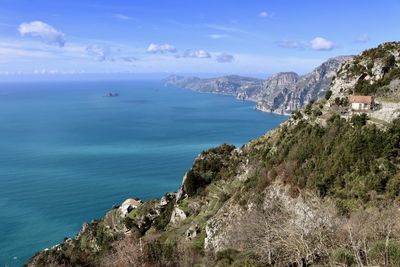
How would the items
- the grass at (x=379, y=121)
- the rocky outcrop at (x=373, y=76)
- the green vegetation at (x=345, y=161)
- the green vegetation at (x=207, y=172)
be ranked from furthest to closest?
the green vegetation at (x=207, y=172) → the rocky outcrop at (x=373, y=76) → the grass at (x=379, y=121) → the green vegetation at (x=345, y=161)

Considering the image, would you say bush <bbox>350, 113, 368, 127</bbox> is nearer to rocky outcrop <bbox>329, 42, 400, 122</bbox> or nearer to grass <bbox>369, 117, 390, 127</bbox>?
grass <bbox>369, 117, 390, 127</bbox>

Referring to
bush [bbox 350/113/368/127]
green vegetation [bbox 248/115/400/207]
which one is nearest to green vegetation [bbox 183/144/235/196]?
green vegetation [bbox 248/115/400/207]

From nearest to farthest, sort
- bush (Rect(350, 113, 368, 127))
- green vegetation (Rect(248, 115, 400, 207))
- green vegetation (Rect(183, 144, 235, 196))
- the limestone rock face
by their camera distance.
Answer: green vegetation (Rect(248, 115, 400, 207))
bush (Rect(350, 113, 368, 127))
the limestone rock face
green vegetation (Rect(183, 144, 235, 196))

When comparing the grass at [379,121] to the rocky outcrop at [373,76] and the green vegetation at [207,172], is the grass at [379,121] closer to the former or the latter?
the rocky outcrop at [373,76]

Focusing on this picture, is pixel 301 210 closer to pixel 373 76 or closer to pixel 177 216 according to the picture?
pixel 373 76

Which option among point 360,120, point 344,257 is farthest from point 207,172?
point 344,257

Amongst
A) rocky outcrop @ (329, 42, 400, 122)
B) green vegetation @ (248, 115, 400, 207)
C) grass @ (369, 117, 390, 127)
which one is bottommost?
green vegetation @ (248, 115, 400, 207)

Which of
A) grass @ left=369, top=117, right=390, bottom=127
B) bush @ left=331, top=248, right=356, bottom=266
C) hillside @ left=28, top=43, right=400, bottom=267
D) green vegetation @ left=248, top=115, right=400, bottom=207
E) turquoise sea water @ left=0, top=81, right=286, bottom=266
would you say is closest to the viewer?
bush @ left=331, top=248, right=356, bottom=266

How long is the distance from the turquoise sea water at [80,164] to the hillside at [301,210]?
1851 cm

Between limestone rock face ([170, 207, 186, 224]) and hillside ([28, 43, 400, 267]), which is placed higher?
hillside ([28, 43, 400, 267])

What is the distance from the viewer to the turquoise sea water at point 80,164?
56.4 metres

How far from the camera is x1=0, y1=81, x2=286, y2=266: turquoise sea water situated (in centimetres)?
5638

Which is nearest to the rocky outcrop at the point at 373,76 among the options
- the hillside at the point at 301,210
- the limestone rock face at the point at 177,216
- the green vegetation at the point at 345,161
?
the hillside at the point at 301,210

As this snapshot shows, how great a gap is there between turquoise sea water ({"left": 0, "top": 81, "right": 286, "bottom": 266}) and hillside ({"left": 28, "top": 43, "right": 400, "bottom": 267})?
1851 cm
